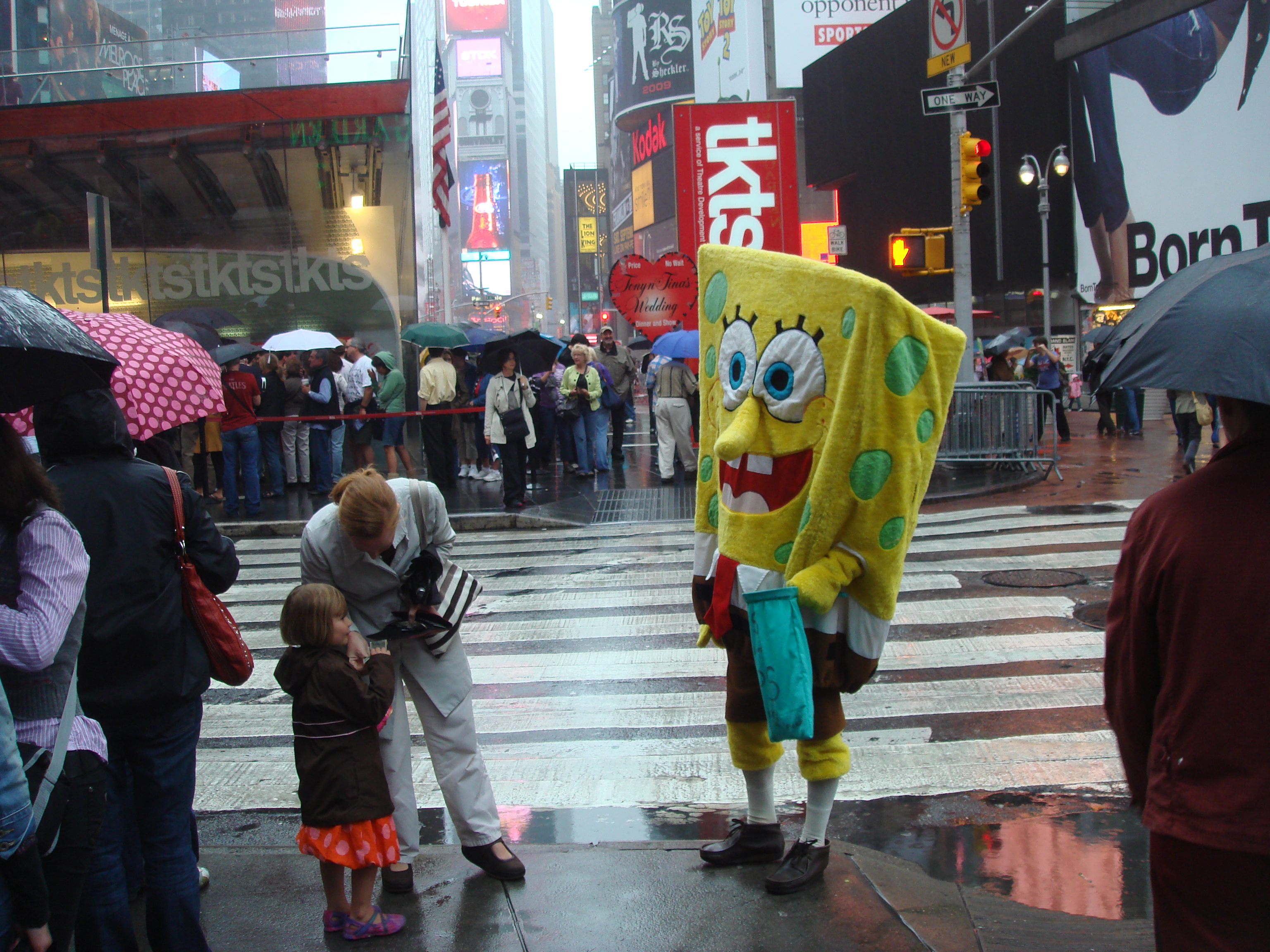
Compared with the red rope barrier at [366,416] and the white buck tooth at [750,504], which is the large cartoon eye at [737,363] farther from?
the red rope barrier at [366,416]

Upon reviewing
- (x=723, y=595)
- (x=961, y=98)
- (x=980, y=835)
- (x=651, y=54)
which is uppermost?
(x=651, y=54)

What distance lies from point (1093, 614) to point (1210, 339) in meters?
6.00

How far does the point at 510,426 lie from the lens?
1309 cm

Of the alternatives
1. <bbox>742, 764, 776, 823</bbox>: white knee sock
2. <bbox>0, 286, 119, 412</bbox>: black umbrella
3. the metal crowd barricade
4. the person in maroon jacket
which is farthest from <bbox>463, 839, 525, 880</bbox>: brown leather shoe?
the metal crowd barricade

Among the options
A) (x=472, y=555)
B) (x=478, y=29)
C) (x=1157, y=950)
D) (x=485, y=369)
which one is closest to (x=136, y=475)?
(x=1157, y=950)

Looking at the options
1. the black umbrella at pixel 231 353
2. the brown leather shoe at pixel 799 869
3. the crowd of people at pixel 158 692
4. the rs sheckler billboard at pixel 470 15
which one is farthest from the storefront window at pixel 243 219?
the rs sheckler billboard at pixel 470 15

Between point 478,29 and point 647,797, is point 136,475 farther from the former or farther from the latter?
point 478,29

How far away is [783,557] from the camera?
3555 mm

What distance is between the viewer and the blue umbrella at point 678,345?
13977 millimetres

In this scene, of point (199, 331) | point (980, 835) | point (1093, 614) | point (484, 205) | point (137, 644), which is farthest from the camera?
point (484, 205)

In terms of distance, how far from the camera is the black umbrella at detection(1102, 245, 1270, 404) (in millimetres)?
1900

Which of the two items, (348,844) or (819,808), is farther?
(819,808)

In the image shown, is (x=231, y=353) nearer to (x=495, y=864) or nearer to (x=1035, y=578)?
(x=1035, y=578)

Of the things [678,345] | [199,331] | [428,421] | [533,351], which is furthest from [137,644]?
[199,331]
